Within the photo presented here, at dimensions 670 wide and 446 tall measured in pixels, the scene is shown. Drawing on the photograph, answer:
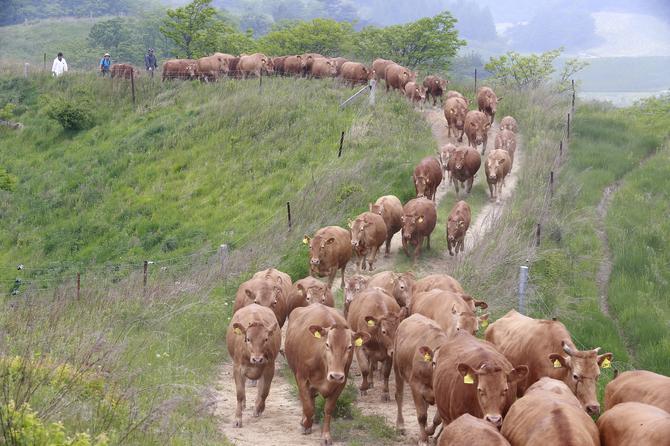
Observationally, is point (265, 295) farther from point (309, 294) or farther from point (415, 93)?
point (415, 93)

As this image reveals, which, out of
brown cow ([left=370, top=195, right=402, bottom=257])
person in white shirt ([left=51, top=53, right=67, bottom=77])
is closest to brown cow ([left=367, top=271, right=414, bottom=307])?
brown cow ([left=370, top=195, right=402, bottom=257])

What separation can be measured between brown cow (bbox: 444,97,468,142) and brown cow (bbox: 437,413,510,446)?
20.0m

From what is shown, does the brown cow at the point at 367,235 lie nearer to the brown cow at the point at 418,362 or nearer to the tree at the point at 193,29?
the brown cow at the point at 418,362

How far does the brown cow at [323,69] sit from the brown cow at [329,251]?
18.7m

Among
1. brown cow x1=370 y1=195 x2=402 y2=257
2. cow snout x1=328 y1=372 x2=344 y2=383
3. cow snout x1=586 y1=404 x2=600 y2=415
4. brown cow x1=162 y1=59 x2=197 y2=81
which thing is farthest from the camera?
brown cow x1=162 y1=59 x2=197 y2=81

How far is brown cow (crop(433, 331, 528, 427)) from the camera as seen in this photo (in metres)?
10.1

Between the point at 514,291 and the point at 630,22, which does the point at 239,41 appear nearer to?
the point at 514,291

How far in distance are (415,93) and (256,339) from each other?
21.6 metres

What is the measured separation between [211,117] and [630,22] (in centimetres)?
12447

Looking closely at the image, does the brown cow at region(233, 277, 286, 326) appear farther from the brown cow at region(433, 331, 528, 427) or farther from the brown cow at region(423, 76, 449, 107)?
the brown cow at region(423, 76, 449, 107)

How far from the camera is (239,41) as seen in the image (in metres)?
53.0

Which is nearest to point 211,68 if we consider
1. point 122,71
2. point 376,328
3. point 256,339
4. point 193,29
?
point 122,71

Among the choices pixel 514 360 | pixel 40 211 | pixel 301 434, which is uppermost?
pixel 514 360

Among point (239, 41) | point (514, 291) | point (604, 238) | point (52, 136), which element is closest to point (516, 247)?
point (514, 291)
